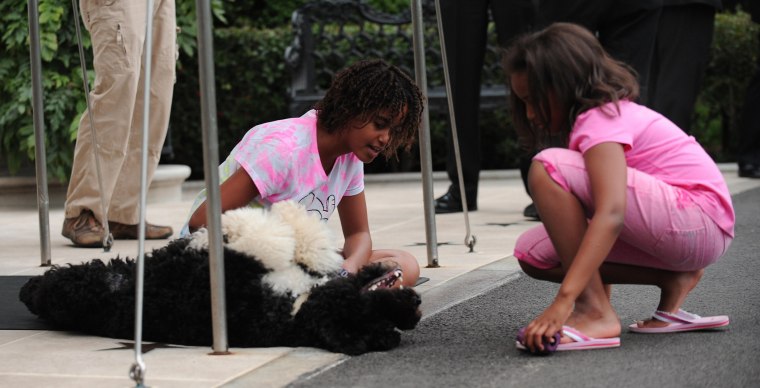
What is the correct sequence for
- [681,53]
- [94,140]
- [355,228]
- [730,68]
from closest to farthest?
[355,228], [94,140], [681,53], [730,68]

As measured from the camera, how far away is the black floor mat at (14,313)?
339 cm

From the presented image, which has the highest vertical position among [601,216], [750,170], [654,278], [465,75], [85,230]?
[465,75]

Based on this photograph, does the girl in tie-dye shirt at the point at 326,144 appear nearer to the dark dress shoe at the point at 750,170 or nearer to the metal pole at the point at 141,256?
the metal pole at the point at 141,256

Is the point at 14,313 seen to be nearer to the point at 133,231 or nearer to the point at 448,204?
the point at 133,231

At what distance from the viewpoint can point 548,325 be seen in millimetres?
2826

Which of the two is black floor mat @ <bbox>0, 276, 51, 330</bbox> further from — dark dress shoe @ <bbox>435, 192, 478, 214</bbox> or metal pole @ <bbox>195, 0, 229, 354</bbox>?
dark dress shoe @ <bbox>435, 192, 478, 214</bbox>

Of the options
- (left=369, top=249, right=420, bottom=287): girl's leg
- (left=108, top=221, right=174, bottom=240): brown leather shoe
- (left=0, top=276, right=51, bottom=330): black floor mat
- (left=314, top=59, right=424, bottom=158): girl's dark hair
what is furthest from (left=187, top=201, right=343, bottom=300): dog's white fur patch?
(left=108, top=221, right=174, bottom=240): brown leather shoe

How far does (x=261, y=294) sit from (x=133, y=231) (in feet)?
8.16

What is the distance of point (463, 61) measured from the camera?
20.4ft

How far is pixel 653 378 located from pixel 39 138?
258cm

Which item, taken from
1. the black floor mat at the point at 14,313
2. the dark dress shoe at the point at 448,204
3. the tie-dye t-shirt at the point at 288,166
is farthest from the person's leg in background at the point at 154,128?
the tie-dye t-shirt at the point at 288,166

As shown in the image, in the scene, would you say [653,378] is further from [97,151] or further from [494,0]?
[494,0]

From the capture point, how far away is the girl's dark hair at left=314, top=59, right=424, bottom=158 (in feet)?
11.2

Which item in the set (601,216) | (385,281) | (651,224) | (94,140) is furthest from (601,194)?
(94,140)
